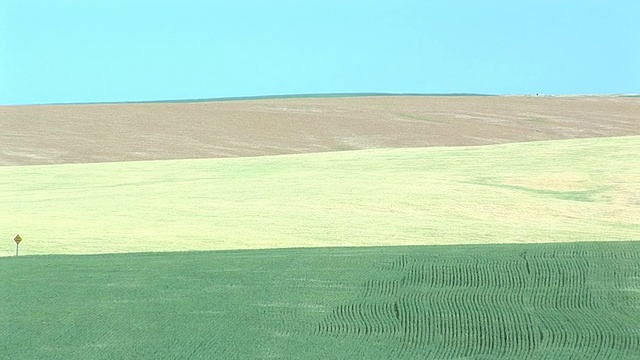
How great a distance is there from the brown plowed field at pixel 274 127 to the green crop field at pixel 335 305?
15.8 meters

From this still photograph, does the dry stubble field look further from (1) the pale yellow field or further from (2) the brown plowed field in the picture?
(2) the brown plowed field

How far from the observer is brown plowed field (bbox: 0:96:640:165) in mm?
22531

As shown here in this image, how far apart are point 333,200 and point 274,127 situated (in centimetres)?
1590

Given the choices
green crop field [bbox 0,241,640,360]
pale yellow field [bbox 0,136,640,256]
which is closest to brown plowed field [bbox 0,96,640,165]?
pale yellow field [bbox 0,136,640,256]

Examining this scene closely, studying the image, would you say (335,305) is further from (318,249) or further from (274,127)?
(274,127)

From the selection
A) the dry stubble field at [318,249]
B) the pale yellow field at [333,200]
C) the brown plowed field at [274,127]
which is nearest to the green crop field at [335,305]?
the dry stubble field at [318,249]

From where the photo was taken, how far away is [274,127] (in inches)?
1073

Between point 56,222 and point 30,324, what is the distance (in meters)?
6.51

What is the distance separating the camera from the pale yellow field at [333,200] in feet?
30.8

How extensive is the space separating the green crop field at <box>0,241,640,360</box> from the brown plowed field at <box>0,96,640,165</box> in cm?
1579

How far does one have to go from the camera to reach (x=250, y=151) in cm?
2269

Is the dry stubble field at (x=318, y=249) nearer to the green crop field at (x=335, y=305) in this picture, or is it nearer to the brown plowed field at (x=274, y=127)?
the green crop field at (x=335, y=305)

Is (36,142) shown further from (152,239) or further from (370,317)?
(370,317)

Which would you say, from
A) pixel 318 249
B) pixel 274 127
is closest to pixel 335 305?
pixel 318 249
